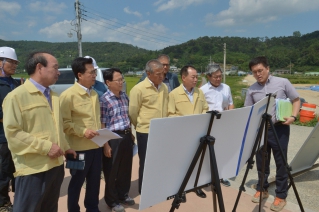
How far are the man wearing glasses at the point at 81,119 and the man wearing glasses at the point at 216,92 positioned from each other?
183cm

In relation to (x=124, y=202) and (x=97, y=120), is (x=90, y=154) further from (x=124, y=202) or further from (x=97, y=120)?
(x=124, y=202)

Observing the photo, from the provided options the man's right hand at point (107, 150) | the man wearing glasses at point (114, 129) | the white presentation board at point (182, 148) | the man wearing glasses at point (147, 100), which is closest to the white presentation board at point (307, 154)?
the man wearing glasses at point (147, 100)

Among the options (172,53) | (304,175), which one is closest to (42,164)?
(304,175)

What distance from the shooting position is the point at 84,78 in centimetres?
266

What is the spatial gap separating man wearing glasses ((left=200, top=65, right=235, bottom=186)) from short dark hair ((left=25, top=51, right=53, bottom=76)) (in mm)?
2438

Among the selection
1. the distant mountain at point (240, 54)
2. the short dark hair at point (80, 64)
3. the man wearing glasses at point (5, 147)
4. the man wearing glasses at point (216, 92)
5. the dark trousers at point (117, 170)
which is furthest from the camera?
the distant mountain at point (240, 54)

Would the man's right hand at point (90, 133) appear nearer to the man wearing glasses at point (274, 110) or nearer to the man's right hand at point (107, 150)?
the man's right hand at point (107, 150)

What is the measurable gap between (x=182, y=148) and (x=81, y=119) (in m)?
1.42

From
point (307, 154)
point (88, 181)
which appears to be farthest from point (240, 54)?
point (88, 181)

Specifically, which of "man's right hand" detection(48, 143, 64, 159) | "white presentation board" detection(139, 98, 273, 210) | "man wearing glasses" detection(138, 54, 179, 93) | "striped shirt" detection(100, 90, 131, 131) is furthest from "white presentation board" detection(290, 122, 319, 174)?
"man's right hand" detection(48, 143, 64, 159)

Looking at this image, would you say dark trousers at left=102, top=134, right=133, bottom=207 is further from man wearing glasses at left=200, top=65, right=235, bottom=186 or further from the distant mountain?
the distant mountain

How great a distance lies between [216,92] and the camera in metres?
3.94

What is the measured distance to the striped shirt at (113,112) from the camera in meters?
3.02

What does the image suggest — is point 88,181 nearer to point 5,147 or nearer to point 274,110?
point 5,147
